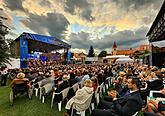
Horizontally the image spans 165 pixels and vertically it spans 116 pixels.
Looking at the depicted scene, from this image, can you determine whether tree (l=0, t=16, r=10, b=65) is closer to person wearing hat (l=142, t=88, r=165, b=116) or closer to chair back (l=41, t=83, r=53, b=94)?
chair back (l=41, t=83, r=53, b=94)

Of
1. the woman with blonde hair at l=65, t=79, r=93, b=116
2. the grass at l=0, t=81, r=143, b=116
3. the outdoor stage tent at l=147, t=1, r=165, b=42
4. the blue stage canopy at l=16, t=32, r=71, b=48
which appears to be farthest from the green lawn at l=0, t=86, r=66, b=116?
the outdoor stage tent at l=147, t=1, r=165, b=42

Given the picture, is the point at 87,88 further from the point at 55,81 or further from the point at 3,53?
the point at 3,53

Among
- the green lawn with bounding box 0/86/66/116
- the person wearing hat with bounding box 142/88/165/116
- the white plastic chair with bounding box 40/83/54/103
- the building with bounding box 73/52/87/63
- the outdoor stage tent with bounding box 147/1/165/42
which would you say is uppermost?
the outdoor stage tent with bounding box 147/1/165/42

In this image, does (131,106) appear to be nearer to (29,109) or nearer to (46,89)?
(29,109)

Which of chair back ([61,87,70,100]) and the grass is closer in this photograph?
the grass

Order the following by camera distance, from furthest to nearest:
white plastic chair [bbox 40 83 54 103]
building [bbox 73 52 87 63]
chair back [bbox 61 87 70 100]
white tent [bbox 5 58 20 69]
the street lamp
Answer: building [bbox 73 52 87 63] → white tent [bbox 5 58 20 69] → the street lamp → white plastic chair [bbox 40 83 54 103] → chair back [bbox 61 87 70 100]

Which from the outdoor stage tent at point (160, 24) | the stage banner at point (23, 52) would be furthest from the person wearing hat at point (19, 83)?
the outdoor stage tent at point (160, 24)

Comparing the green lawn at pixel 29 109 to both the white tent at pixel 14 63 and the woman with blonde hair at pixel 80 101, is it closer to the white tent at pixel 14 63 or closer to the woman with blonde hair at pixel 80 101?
the woman with blonde hair at pixel 80 101

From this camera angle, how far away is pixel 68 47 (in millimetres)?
33156

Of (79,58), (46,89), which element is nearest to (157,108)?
(46,89)

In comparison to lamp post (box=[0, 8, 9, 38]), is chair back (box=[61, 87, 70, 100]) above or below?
below

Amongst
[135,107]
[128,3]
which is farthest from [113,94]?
[128,3]

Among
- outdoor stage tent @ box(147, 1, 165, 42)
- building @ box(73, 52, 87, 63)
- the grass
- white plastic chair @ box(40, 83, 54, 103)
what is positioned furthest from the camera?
building @ box(73, 52, 87, 63)

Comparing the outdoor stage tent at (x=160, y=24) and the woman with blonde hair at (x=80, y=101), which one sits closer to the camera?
the woman with blonde hair at (x=80, y=101)
